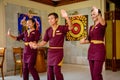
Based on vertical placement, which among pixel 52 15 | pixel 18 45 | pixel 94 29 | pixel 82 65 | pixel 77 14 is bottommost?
pixel 82 65

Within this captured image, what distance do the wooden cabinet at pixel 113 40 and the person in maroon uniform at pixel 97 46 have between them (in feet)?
11.2

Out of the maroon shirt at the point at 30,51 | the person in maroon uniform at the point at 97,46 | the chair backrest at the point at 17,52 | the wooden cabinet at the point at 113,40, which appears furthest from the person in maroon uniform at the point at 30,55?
the wooden cabinet at the point at 113,40

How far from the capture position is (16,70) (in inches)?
234

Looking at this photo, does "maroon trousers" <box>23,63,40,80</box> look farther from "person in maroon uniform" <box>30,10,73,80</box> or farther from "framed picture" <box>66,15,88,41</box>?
"framed picture" <box>66,15,88,41</box>

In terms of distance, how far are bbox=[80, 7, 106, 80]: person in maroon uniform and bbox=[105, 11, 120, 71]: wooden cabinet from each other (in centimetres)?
340

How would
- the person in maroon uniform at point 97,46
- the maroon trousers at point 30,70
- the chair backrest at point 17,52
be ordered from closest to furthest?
1. the person in maroon uniform at point 97,46
2. the maroon trousers at point 30,70
3. the chair backrest at point 17,52

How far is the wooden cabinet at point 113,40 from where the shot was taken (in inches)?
242

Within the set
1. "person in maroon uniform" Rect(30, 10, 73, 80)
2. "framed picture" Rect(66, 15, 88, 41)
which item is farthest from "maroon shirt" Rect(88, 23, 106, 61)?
"framed picture" Rect(66, 15, 88, 41)

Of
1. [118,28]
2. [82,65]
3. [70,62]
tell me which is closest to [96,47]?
[118,28]

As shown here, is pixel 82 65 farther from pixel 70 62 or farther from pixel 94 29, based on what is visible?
pixel 94 29

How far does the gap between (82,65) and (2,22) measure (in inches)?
131

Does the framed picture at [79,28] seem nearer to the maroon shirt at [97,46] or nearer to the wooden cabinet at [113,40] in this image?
the wooden cabinet at [113,40]

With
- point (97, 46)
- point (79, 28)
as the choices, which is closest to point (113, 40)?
point (79, 28)

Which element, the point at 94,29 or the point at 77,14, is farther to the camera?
the point at 77,14
